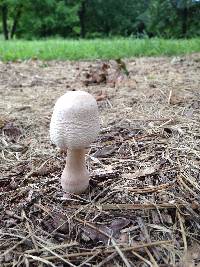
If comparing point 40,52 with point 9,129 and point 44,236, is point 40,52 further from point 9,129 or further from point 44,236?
point 44,236

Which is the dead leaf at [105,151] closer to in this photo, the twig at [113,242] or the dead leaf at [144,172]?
the dead leaf at [144,172]

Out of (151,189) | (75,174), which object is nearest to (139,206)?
(151,189)

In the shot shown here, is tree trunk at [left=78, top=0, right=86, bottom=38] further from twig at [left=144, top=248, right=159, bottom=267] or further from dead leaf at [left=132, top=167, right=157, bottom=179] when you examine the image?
twig at [left=144, top=248, right=159, bottom=267]

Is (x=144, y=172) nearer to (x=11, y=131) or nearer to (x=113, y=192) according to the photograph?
(x=113, y=192)

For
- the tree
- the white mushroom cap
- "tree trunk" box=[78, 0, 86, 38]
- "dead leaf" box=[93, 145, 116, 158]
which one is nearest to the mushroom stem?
the white mushroom cap

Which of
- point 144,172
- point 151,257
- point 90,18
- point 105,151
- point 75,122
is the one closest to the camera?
point 151,257

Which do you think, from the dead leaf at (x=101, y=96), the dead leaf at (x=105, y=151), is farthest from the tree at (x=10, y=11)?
the dead leaf at (x=105, y=151)
